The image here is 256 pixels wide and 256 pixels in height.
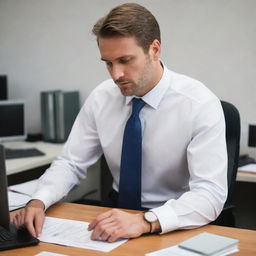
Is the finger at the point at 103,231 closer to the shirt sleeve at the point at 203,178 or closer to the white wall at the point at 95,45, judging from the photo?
the shirt sleeve at the point at 203,178

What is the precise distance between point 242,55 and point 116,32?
1.44 metres

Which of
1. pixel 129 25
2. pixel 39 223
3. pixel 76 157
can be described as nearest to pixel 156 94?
pixel 129 25

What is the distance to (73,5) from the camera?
3.27 metres

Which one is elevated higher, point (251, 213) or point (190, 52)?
point (190, 52)

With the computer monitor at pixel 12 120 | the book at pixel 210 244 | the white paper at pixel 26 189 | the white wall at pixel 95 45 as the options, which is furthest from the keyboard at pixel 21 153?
the book at pixel 210 244

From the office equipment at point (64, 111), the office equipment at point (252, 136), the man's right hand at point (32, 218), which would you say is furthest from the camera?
the office equipment at point (64, 111)

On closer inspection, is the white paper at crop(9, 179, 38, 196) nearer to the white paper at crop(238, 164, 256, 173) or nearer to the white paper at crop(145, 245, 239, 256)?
the white paper at crop(145, 245, 239, 256)

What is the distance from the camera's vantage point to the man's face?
63.4 inches

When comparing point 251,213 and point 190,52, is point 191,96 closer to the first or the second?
point 190,52

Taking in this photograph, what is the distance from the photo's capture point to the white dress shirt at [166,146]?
1569mm

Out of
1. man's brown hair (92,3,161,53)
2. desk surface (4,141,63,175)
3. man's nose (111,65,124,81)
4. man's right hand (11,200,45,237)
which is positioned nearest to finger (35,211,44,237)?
man's right hand (11,200,45,237)

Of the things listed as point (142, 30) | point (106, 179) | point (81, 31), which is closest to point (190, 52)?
point (81, 31)

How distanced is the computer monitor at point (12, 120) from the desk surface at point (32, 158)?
3.9 inches

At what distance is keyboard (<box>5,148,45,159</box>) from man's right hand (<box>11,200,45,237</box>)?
1234mm
